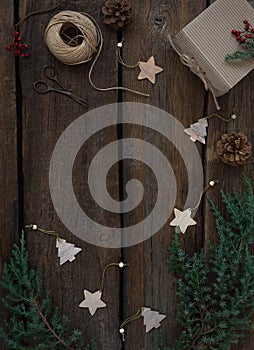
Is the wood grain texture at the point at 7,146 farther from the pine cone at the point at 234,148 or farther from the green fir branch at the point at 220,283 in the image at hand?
the pine cone at the point at 234,148

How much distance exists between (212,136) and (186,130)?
3.0 inches

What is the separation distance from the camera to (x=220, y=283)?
1677 mm

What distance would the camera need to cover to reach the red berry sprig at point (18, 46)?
Answer: 1674 millimetres

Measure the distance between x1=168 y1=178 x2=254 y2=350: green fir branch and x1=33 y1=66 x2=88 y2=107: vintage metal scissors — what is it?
1.54ft

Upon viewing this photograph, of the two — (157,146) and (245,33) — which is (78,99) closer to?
(157,146)

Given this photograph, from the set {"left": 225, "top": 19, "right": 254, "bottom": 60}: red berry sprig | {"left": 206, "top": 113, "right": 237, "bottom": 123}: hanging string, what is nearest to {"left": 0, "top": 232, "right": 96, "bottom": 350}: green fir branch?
{"left": 206, "top": 113, "right": 237, "bottom": 123}: hanging string

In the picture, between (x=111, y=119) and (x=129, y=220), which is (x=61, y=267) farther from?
(x=111, y=119)

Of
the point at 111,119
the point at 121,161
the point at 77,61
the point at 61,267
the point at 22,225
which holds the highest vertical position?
the point at 77,61

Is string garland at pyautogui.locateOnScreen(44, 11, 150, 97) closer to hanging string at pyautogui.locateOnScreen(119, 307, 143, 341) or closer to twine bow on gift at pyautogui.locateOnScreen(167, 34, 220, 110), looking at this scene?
twine bow on gift at pyautogui.locateOnScreen(167, 34, 220, 110)

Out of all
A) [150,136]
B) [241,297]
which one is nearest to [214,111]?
[150,136]

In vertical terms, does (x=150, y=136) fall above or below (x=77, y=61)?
below

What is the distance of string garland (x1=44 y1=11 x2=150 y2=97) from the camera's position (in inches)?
63.6

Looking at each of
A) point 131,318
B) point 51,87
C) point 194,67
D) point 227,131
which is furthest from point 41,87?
point 131,318

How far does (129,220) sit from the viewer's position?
1.74m
